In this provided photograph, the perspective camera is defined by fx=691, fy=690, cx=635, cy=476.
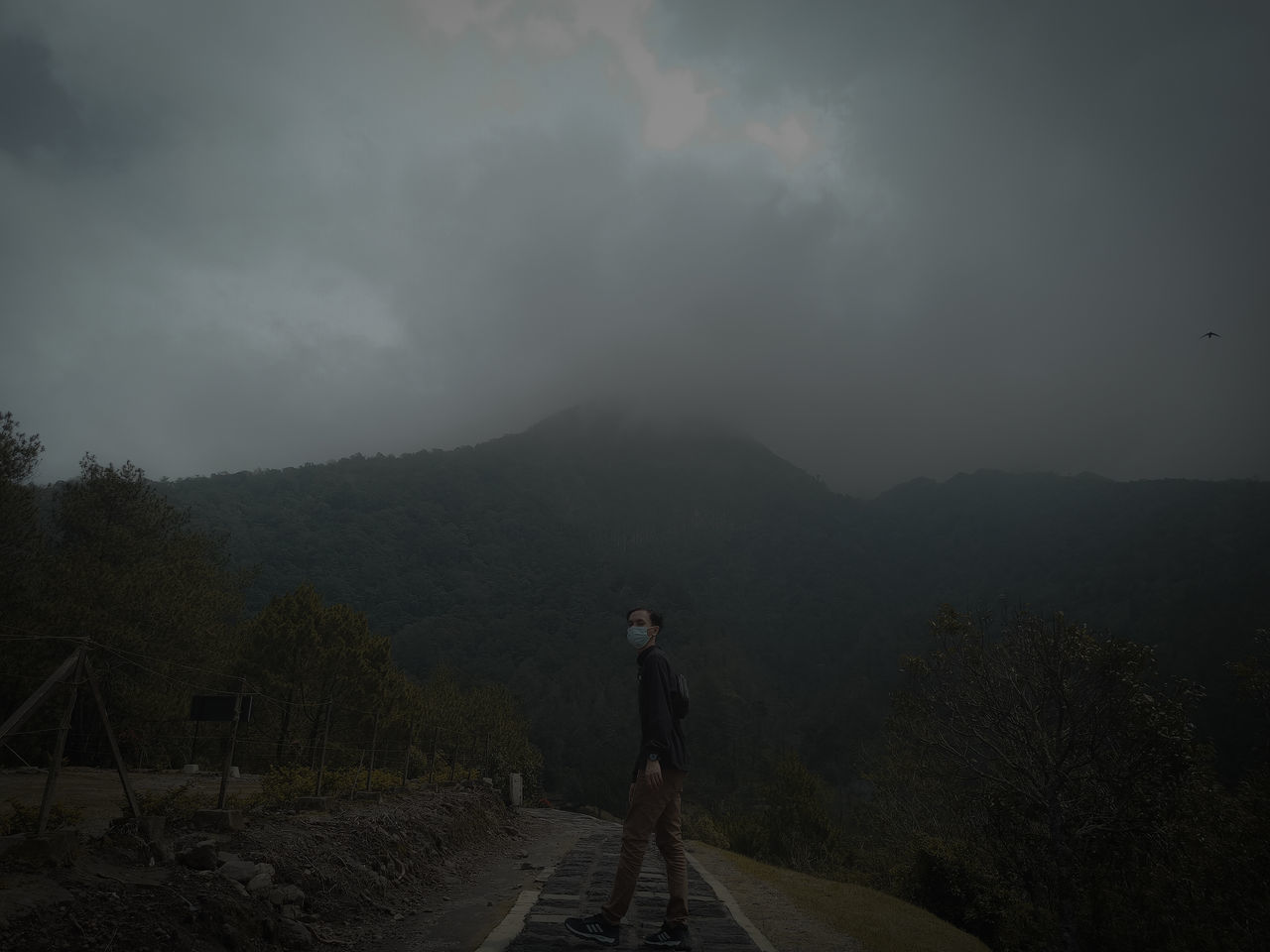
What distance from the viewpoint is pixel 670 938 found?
502cm

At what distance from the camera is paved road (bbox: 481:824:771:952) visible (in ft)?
17.1

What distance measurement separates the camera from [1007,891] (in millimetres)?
15375

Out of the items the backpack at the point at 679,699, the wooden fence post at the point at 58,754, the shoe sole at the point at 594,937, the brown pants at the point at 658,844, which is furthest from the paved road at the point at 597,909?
the wooden fence post at the point at 58,754

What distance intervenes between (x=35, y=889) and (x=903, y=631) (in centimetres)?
12988

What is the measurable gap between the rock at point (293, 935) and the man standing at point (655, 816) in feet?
8.22

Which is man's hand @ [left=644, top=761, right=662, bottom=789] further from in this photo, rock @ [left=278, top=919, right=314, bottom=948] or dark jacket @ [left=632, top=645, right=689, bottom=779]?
rock @ [left=278, top=919, right=314, bottom=948]

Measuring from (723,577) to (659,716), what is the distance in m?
161

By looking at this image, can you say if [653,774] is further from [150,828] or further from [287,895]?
[150,828]

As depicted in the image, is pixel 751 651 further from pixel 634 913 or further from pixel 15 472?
pixel 634 913

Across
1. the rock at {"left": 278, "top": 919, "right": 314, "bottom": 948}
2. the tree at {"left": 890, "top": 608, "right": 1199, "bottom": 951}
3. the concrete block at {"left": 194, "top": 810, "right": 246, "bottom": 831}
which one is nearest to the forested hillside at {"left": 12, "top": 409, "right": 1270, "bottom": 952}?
the tree at {"left": 890, "top": 608, "right": 1199, "bottom": 951}

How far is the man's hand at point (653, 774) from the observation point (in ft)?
17.0

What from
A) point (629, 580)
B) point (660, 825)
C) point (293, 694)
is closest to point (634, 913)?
point (660, 825)

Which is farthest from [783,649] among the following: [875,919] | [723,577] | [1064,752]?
[875,919]

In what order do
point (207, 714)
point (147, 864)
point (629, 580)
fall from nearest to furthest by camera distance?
point (147, 864) < point (207, 714) < point (629, 580)
